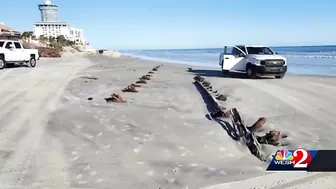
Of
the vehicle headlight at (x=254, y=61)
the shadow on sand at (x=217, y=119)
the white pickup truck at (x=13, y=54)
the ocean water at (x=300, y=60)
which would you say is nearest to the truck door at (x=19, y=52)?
the white pickup truck at (x=13, y=54)

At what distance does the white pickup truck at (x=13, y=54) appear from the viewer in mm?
20609

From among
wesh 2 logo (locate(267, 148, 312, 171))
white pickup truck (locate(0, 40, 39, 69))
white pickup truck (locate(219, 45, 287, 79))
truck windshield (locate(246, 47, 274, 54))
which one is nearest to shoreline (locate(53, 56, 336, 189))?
wesh 2 logo (locate(267, 148, 312, 171))

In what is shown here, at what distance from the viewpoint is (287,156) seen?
3.15m

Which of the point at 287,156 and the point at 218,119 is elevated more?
the point at 287,156

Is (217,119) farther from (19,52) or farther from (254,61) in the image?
(19,52)

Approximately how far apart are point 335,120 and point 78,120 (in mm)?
5532

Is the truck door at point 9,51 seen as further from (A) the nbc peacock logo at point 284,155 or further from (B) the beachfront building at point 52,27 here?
(B) the beachfront building at point 52,27

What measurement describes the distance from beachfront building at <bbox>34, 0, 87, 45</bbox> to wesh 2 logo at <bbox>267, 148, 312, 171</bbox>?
500 ft

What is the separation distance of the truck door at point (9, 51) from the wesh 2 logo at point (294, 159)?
70.1 feet

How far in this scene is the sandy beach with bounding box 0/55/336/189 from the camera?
3.81 meters

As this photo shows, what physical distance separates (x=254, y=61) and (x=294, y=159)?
13.9m

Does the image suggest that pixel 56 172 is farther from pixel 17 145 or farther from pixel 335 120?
pixel 335 120

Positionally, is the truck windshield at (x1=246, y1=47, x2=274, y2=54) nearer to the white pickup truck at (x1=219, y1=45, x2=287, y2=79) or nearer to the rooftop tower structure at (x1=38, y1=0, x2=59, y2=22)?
the white pickup truck at (x1=219, y1=45, x2=287, y2=79)

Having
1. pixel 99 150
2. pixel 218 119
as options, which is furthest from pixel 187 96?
pixel 99 150
